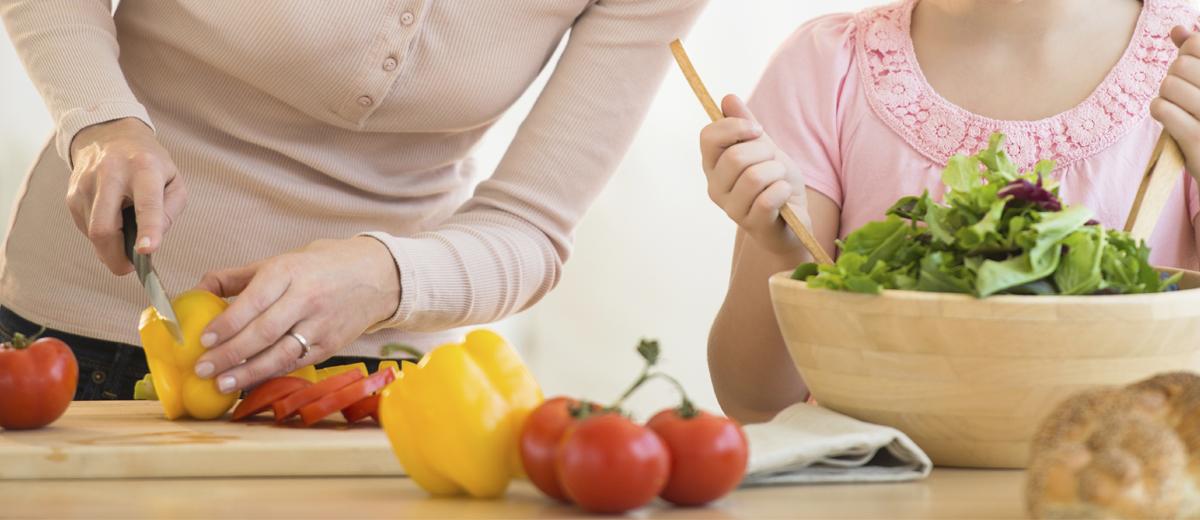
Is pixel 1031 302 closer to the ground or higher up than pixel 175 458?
higher up

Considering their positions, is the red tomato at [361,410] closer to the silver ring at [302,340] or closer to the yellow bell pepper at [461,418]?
the silver ring at [302,340]

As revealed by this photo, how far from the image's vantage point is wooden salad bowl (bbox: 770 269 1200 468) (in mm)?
983

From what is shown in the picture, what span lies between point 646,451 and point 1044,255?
1.15 feet

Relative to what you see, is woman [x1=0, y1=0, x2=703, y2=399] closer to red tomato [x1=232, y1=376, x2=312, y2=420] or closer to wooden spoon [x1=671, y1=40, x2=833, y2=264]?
red tomato [x1=232, y1=376, x2=312, y2=420]

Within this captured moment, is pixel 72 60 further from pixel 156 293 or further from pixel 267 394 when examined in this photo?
pixel 267 394

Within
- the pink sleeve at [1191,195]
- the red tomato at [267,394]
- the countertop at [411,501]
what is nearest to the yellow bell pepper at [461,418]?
the countertop at [411,501]

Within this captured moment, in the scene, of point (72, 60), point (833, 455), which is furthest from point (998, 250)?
point (72, 60)

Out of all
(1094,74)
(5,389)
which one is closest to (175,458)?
(5,389)

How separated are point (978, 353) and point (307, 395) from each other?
0.62 meters

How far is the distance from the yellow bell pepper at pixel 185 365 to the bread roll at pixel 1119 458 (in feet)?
2.66

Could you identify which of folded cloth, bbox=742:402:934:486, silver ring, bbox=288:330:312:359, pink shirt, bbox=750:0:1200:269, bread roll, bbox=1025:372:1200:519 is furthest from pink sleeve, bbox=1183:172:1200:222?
silver ring, bbox=288:330:312:359

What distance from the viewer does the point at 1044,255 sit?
1.00m

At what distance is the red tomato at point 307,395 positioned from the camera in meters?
1.26

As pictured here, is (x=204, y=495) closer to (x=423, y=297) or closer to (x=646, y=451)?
(x=646, y=451)
